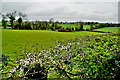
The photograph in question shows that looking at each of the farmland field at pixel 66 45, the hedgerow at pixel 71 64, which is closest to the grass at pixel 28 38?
the farmland field at pixel 66 45

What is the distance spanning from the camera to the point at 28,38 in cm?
→ 564

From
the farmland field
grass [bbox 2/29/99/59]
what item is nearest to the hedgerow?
the farmland field

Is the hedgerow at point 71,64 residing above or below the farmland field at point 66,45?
below

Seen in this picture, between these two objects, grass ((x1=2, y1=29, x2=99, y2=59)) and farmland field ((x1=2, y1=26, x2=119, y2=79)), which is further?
grass ((x1=2, y1=29, x2=99, y2=59))

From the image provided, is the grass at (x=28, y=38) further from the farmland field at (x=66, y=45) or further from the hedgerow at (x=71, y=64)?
the hedgerow at (x=71, y=64)

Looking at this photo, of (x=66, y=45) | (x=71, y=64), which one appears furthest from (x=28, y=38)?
(x=71, y=64)

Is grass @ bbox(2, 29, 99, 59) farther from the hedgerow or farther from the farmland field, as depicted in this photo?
the hedgerow

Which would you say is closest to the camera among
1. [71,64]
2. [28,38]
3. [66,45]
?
[71,64]

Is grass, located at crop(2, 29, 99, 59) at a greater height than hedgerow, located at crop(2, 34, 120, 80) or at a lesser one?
greater

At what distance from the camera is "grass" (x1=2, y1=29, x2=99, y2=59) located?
198 inches

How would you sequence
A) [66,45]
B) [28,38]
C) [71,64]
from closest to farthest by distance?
[71,64]
[66,45]
[28,38]

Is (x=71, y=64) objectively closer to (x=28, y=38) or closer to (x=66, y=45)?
(x=66, y=45)

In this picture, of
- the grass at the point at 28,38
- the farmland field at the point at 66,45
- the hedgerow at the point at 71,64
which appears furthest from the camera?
the grass at the point at 28,38

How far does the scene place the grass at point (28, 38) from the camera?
5.03 m
